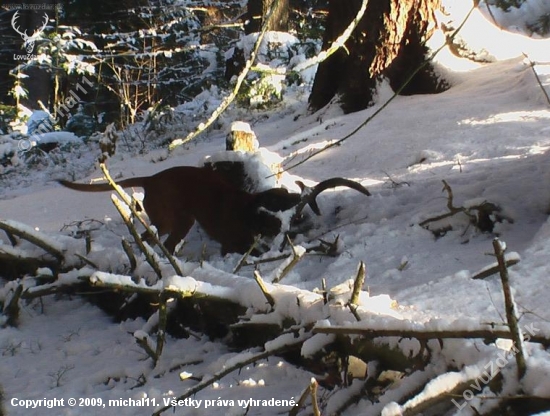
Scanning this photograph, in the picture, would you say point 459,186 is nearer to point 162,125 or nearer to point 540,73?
point 540,73

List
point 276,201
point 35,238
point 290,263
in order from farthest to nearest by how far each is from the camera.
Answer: point 276,201 < point 35,238 < point 290,263

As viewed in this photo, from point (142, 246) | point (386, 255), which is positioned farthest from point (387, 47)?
point (142, 246)

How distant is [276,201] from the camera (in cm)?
412

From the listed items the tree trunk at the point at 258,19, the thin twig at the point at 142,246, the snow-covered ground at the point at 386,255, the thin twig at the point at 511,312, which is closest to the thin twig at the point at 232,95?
the thin twig at the point at 142,246

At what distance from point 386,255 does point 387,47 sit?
389 centimetres

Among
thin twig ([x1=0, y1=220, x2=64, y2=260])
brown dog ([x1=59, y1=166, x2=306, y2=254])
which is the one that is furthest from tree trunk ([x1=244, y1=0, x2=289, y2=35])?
thin twig ([x1=0, y1=220, x2=64, y2=260])

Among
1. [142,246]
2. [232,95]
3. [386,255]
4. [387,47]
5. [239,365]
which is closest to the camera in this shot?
[239,365]

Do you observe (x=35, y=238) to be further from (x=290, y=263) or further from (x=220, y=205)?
(x=290, y=263)

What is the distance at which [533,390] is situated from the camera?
1.56 meters

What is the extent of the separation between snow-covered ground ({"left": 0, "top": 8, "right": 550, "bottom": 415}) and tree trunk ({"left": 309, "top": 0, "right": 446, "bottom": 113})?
22.2 inches

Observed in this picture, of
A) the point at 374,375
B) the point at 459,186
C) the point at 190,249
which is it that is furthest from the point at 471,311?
the point at 190,249

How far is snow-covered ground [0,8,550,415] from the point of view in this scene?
2369mm

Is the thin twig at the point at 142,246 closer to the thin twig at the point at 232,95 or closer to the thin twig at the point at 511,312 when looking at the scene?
the thin twig at the point at 232,95

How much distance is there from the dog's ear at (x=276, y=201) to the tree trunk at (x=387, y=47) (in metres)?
2.95
